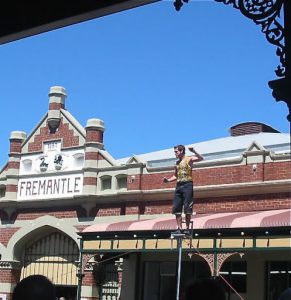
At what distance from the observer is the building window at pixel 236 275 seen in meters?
14.8

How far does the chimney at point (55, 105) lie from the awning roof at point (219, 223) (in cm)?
542

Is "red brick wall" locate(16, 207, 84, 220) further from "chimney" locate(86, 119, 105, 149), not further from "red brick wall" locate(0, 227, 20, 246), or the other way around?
"chimney" locate(86, 119, 105, 149)

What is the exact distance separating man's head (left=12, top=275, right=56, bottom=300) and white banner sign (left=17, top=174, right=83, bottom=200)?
17.4 meters

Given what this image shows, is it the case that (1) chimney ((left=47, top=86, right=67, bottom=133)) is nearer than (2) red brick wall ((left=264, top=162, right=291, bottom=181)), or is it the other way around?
(2) red brick wall ((left=264, top=162, right=291, bottom=181))

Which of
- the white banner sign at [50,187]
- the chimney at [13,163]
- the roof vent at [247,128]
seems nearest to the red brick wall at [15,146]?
the chimney at [13,163]

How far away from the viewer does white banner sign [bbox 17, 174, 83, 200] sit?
1970 cm

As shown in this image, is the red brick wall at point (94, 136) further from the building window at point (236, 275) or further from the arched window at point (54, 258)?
the building window at point (236, 275)

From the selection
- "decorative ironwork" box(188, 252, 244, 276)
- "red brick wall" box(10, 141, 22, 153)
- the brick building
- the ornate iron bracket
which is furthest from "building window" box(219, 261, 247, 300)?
the ornate iron bracket

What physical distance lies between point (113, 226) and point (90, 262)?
2.21 metres

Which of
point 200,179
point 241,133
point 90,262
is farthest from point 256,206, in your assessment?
point 241,133

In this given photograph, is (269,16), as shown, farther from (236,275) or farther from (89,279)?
(89,279)

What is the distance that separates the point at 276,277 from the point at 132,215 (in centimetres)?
497

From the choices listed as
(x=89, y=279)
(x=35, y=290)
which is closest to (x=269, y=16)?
(x=35, y=290)

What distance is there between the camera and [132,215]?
17.8 meters
